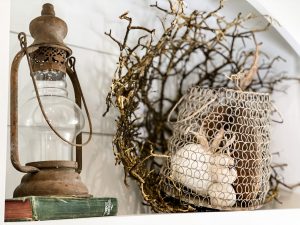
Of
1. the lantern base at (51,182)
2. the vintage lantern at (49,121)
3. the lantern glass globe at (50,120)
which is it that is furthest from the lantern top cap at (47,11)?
the lantern base at (51,182)

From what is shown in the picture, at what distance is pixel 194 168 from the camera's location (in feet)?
3.18

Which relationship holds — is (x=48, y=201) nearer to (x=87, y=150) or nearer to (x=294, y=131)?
(x=87, y=150)

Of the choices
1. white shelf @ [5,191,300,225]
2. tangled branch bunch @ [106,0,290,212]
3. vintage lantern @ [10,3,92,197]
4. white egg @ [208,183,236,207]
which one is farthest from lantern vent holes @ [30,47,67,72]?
white egg @ [208,183,236,207]

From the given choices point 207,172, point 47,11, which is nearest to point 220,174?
point 207,172

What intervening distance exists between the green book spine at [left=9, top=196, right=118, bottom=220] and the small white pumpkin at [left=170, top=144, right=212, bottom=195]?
0.61ft

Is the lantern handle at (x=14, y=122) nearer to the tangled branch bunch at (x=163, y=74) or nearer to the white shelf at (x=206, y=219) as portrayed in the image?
the white shelf at (x=206, y=219)

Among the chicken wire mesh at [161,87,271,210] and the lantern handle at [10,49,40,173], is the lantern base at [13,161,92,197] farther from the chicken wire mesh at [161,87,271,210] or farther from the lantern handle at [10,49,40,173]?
the chicken wire mesh at [161,87,271,210]

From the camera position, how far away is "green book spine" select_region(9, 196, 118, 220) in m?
0.72

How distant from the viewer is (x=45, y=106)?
2.76 feet

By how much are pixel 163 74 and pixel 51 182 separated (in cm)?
51

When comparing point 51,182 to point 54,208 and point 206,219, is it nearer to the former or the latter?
point 54,208

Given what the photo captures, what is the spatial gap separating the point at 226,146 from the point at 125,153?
8.2 inches

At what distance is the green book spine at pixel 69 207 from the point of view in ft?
2.36

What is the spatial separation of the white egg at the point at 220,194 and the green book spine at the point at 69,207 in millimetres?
224
